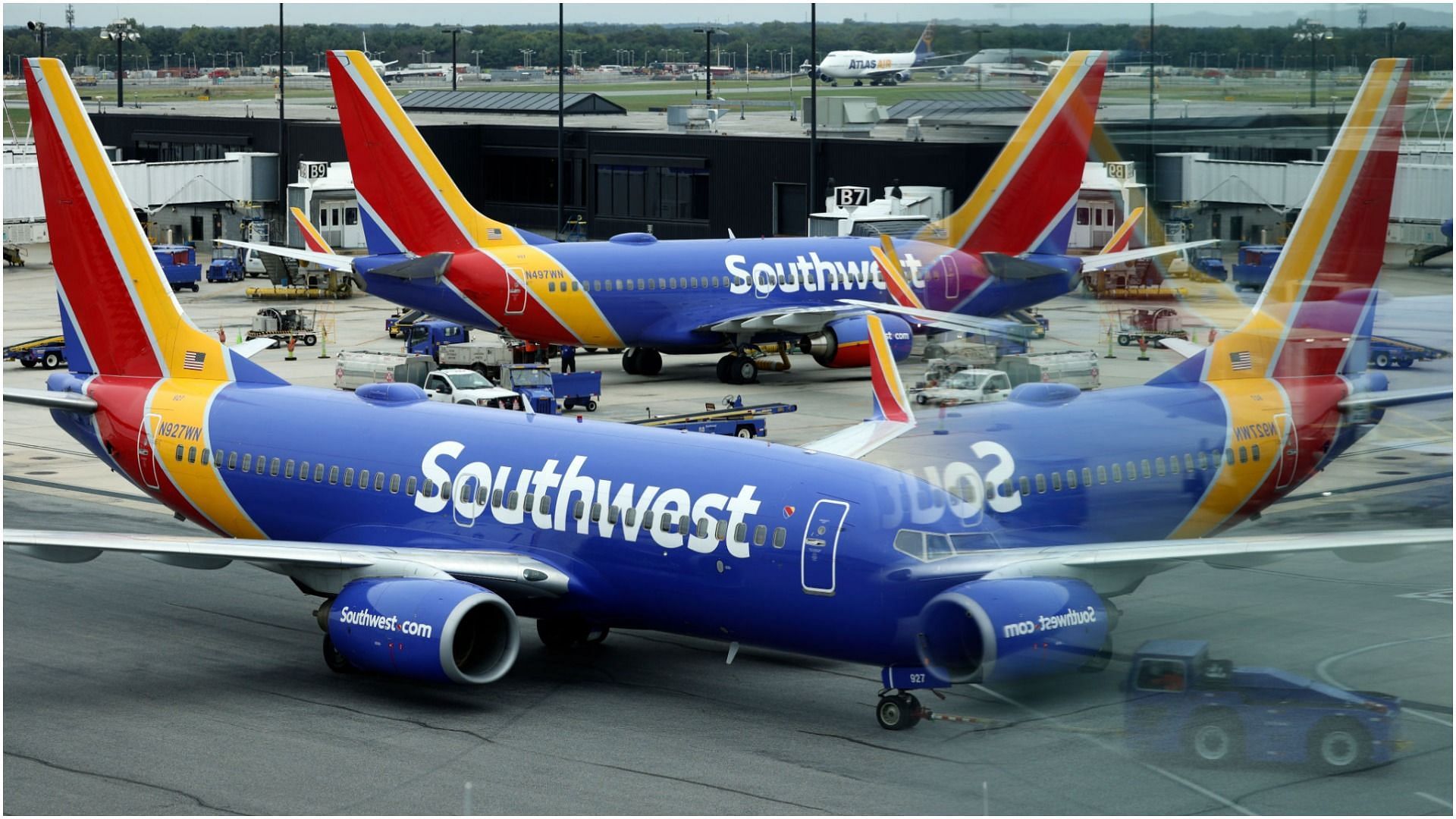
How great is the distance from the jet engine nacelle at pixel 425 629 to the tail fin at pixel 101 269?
5.82 m

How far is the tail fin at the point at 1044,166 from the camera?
6.11 meters

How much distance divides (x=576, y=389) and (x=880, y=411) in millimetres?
25167

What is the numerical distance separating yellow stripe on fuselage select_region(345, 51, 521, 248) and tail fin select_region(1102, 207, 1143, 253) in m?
36.9

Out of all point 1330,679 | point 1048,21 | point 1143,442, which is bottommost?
point 1330,679

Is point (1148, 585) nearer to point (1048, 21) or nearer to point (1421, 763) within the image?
point (1421, 763)

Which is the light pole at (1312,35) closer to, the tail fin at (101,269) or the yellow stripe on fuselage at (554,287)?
the tail fin at (101,269)

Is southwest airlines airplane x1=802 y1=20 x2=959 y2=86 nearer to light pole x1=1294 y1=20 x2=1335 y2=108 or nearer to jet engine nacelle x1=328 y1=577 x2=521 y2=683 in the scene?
light pole x1=1294 y1=20 x2=1335 y2=108

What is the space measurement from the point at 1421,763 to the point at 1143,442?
1487 mm

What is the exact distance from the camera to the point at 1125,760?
624cm

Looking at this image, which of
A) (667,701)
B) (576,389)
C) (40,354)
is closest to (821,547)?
(667,701)

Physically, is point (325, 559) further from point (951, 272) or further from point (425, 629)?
point (951, 272)

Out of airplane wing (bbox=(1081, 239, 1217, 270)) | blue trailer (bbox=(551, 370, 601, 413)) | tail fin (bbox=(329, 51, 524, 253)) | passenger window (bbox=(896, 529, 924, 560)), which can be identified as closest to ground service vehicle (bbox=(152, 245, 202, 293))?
tail fin (bbox=(329, 51, 524, 253))

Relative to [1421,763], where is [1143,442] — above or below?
above

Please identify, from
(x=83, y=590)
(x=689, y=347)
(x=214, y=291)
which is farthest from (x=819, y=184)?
(x=83, y=590)
